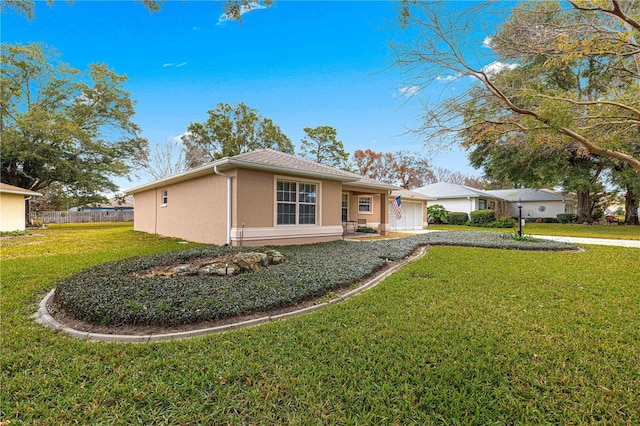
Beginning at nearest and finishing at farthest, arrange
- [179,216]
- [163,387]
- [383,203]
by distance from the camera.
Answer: [163,387], [179,216], [383,203]

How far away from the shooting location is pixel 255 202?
29.1ft

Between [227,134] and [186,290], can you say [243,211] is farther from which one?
[227,134]

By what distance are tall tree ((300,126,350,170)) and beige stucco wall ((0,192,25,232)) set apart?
70.8 feet

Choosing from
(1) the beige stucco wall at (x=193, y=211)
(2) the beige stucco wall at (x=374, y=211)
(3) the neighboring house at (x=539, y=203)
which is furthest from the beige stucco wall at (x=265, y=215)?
(3) the neighboring house at (x=539, y=203)

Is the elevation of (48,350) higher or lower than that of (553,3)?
lower

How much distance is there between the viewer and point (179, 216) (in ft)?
40.0

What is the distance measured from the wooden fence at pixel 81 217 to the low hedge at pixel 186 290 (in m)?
29.0

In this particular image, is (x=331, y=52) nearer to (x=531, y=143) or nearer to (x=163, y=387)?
(x=531, y=143)

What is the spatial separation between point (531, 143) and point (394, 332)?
624cm

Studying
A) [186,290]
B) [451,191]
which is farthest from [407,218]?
[186,290]

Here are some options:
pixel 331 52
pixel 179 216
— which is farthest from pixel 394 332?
pixel 179 216

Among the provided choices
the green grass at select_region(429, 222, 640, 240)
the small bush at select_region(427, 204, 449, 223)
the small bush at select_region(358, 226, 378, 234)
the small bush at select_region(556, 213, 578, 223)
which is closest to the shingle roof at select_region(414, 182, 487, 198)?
the small bush at select_region(427, 204, 449, 223)

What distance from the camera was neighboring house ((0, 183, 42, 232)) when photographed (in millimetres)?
13438

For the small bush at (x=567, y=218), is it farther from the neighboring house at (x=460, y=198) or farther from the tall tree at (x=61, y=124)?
the tall tree at (x=61, y=124)
